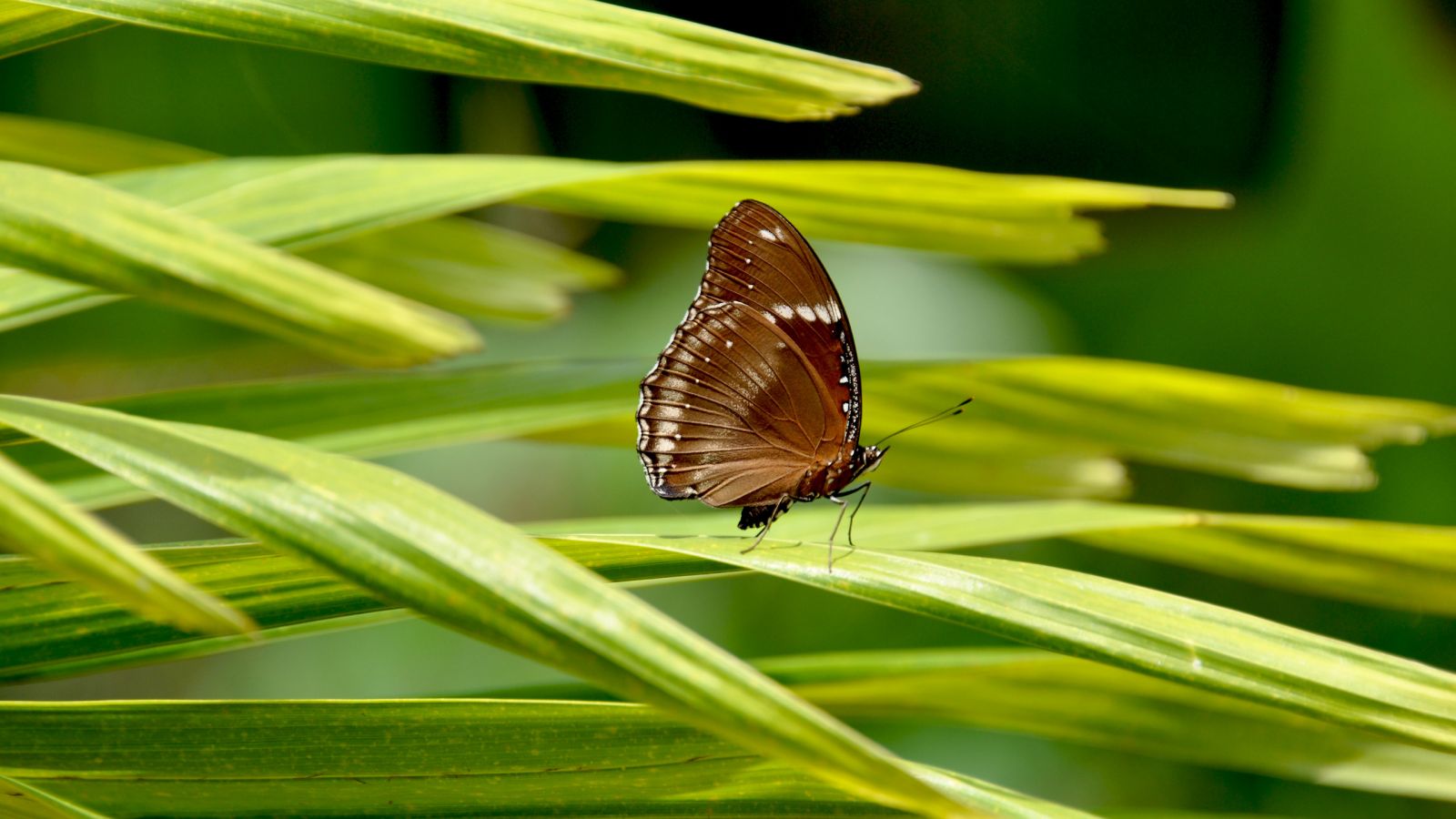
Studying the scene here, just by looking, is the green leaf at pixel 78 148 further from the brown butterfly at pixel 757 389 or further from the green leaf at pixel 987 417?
the brown butterfly at pixel 757 389

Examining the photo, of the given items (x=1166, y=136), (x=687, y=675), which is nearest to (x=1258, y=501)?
(x=1166, y=136)

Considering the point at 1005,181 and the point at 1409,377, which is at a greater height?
the point at 1005,181

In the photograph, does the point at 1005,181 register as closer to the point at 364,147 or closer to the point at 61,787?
the point at 61,787

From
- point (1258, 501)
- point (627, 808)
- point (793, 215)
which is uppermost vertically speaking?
point (793, 215)

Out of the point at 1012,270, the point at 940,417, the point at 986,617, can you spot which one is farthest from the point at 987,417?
the point at 1012,270

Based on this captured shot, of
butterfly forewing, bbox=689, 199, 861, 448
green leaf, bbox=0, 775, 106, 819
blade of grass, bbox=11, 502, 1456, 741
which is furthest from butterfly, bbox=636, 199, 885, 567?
green leaf, bbox=0, 775, 106, 819

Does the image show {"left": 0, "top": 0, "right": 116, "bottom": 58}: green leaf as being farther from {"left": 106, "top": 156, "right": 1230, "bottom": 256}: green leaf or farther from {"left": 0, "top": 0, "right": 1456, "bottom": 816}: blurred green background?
{"left": 0, "top": 0, "right": 1456, "bottom": 816}: blurred green background
